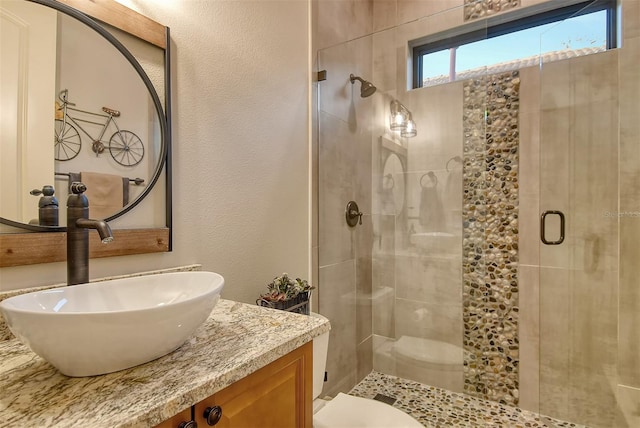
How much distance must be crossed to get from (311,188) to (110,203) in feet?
3.53

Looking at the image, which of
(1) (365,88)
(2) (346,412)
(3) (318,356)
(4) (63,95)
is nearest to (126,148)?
(4) (63,95)

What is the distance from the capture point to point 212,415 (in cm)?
60

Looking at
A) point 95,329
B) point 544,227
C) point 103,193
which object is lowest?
point 95,329

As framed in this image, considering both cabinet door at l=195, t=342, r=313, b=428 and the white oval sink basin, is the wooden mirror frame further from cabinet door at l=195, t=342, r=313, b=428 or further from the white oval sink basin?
cabinet door at l=195, t=342, r=313, b=428

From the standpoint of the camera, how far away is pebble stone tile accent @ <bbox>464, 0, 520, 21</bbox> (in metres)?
2.14

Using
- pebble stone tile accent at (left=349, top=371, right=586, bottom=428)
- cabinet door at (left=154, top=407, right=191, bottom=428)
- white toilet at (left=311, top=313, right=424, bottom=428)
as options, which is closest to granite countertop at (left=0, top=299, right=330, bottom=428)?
cabinet door at (left=154, top=407, right=191, bottom=428)

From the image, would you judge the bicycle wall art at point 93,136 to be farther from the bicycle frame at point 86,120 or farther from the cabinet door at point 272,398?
the cabinet door at point 272,398

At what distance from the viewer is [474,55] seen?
208 centimetres

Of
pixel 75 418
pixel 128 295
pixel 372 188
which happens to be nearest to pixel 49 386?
pixel 75 418

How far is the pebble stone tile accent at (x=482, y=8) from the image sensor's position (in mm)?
2143

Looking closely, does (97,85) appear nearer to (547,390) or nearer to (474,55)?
(474,55)

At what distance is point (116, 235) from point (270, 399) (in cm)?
66

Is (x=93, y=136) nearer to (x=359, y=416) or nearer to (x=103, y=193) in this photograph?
(x=103, y=193)

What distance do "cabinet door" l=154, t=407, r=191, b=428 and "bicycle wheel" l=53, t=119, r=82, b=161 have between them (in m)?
0.75
